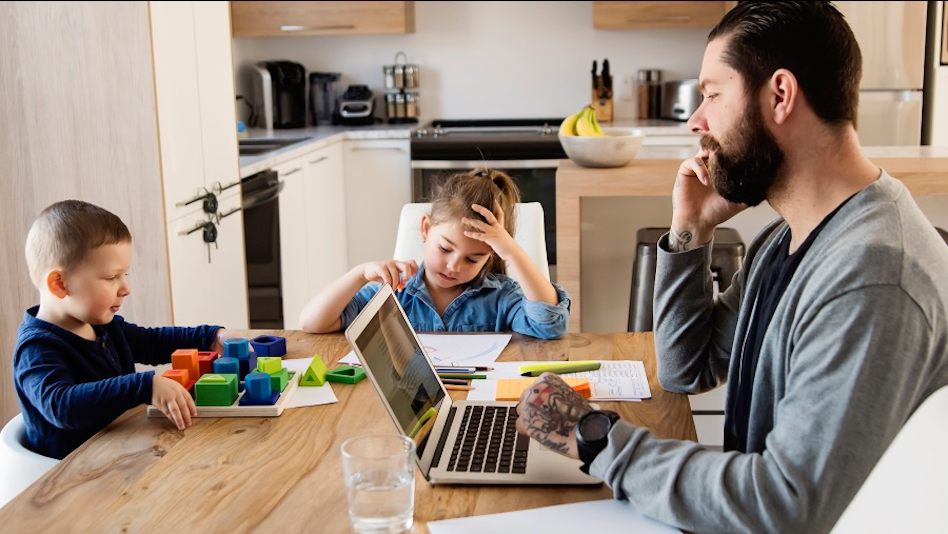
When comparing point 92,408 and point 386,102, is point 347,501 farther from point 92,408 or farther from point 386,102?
point 386,102

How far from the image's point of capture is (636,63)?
5324mm

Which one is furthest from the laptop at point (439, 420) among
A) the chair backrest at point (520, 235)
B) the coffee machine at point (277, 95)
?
the coffee machine at point (277, 95)

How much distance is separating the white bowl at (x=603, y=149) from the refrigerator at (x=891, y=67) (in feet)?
6.92

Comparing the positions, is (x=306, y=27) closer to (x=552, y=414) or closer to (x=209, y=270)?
(x=209, y=270)

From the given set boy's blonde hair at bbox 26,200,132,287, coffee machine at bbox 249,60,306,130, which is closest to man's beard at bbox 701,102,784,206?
boy's blonde hair at bbox 26,200,132,287

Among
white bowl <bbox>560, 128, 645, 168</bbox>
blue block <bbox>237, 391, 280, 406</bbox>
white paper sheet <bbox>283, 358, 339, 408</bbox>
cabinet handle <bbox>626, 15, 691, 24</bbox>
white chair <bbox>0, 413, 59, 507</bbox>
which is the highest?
cabinet handle <bbox>626, 15, 691, 24</bbox>

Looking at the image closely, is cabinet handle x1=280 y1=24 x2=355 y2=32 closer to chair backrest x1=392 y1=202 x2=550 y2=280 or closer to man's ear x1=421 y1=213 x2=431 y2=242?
chair backrest x1=392 y1=202 x2=550 y2=280

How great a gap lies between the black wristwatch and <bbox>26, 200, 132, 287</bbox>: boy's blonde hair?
967 mm

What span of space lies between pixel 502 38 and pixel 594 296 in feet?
7.93

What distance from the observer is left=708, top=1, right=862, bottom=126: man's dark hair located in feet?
4.11

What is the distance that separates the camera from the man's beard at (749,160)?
4.25 ft

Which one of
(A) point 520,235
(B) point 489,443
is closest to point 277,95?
(A) point 520,235

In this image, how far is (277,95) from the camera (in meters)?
5.28

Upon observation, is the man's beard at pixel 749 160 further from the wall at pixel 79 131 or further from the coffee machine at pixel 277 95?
the coffee machine at pixel 277 95
